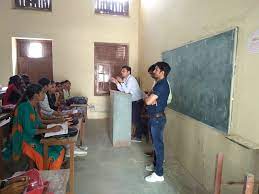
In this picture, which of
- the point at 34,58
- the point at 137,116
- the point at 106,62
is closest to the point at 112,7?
Answer: the point at 106,62

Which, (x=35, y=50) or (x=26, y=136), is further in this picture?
(x=35, y=50)

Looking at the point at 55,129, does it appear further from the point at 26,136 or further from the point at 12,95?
the point at 12,95

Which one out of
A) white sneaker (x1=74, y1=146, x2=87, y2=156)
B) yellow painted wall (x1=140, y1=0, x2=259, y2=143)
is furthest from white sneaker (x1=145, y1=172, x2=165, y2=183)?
white sneaker (x1=74, y1=146, x2=87, y2=156)

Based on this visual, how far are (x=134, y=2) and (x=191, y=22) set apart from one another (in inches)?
151

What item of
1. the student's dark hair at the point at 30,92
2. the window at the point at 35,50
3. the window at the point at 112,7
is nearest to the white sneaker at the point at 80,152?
the student's dark hair at the point at 30,92

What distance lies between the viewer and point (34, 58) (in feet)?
20.0

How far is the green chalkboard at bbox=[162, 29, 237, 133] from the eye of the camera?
6.84ft

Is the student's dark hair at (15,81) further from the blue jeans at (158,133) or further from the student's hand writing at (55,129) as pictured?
the blue jeans at (158,133)

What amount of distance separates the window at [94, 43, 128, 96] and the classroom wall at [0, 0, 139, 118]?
12 centimetres

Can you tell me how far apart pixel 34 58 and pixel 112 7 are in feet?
8.29

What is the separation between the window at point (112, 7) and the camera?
6.25 meters

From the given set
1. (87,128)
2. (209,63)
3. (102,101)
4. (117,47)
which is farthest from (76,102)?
(209,63)

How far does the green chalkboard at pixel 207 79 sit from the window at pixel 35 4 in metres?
4.25

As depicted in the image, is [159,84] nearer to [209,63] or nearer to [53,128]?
[209,63]
